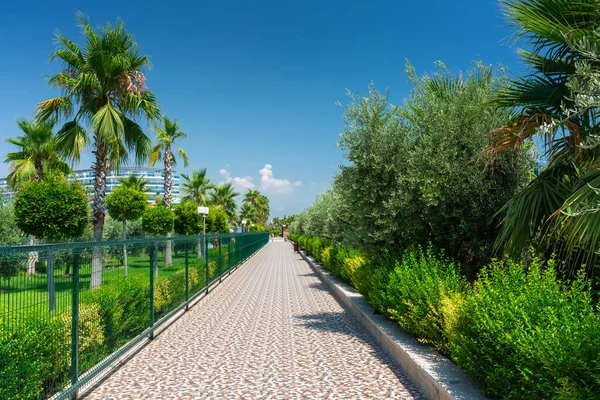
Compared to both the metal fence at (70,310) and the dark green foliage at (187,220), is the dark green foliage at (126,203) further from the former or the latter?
the metal fence at (70,310)

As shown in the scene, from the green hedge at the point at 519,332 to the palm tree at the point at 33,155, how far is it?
1994 centimetres

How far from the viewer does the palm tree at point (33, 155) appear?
20.5 meters

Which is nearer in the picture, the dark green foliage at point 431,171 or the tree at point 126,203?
the dark green foliage at point 431,171

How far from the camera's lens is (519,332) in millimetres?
3131

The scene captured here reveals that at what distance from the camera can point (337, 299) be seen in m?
11.1

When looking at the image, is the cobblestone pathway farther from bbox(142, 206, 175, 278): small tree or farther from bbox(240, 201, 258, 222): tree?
bbox(240, 201, 258, 222): tree

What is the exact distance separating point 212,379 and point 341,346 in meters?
2.17

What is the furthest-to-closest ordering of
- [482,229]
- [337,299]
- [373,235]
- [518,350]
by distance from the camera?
1. [337,299]
2. [373,235]
3. [482,229]
4. [518,350]

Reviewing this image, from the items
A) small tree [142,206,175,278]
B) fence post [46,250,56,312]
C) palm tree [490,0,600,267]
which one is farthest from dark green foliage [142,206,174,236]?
palm tree [490,0,600,267]

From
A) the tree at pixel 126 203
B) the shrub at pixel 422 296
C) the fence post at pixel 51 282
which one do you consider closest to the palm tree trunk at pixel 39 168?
the tree at pixel 126 203

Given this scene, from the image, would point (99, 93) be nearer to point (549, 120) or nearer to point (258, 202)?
point (549, 120)

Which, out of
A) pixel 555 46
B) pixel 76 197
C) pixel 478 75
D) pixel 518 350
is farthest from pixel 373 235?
pixel 76 197

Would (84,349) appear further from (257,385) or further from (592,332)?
(592,332)

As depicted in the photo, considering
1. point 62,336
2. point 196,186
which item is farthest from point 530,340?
point 196,186
